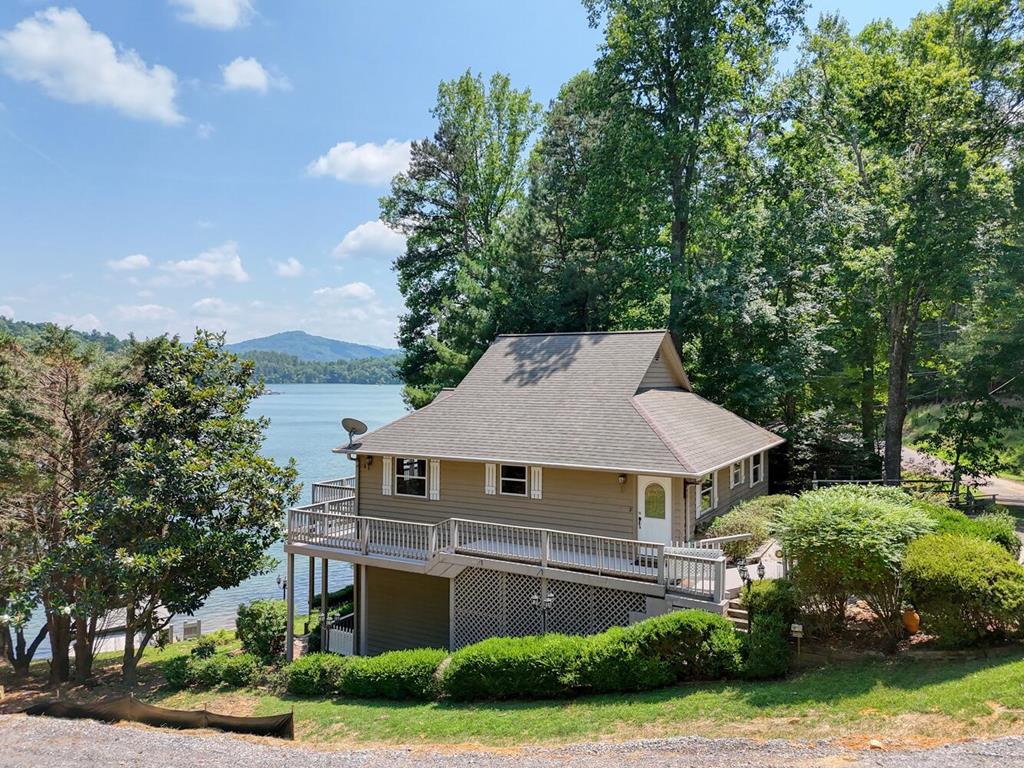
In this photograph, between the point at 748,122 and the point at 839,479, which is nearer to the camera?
the point at 839,479

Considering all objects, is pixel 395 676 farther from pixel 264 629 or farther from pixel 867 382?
pixel 867 382

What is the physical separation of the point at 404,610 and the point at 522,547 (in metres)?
4.68

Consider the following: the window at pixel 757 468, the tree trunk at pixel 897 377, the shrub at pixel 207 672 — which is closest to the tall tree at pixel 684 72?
the window at pixel 757 468

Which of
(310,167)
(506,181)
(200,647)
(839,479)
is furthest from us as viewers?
(506,181)

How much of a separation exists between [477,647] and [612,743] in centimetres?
358

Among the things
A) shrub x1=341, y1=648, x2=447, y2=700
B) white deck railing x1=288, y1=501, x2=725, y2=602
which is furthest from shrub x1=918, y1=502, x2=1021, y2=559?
shrub x1=341, y1=648, x2=447, y2=700

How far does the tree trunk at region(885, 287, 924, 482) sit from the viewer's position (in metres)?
23.3

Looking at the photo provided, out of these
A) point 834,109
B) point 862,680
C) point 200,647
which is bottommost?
point 200,647

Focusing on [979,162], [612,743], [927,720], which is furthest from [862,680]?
[979,162]

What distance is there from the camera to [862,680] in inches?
332

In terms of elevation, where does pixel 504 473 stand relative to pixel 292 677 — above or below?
above

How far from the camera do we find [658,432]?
13578mm

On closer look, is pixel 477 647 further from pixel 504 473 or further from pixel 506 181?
pixel 506 181

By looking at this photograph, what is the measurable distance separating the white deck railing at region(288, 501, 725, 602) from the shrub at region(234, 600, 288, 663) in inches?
94.5
